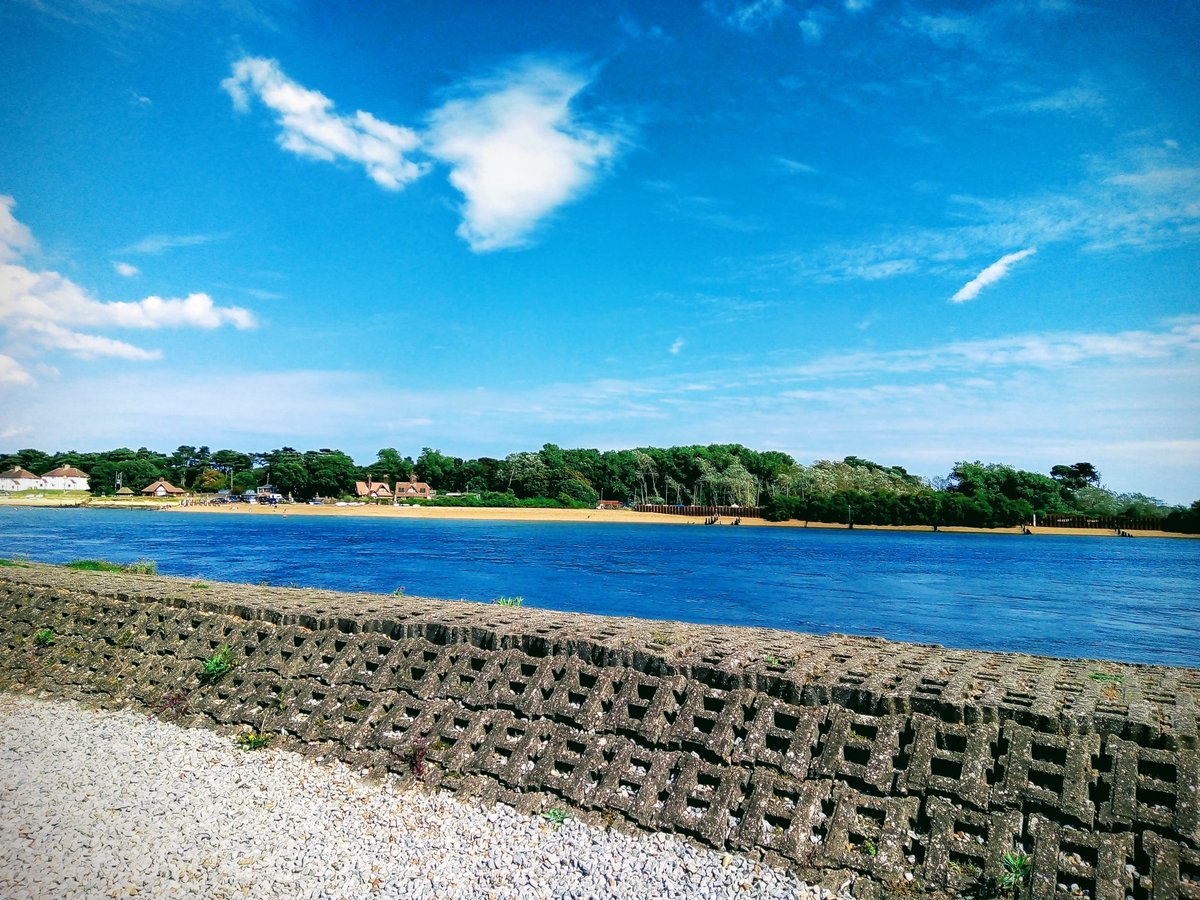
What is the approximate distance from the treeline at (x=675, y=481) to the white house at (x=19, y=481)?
11.2 metres

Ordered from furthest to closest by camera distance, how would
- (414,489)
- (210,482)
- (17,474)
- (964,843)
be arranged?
(210,482), (414,489), (17,474), (964,843)

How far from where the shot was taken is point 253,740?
28.2 feet

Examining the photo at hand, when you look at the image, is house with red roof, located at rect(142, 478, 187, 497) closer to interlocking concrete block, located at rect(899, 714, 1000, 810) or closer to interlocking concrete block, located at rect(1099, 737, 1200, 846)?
interlocking concrete block, located at rect(899, 714, 1000, 810)

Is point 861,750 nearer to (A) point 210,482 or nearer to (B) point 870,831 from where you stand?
(B) point 870,831

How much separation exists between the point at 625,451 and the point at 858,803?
16772cm

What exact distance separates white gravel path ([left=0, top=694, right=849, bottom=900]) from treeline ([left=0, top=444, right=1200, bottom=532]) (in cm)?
14468

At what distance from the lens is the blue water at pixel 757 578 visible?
31828mm

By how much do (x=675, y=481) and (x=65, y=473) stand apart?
144m

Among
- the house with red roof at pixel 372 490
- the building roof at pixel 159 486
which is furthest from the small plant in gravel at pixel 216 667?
the building roof at pixel 159 486

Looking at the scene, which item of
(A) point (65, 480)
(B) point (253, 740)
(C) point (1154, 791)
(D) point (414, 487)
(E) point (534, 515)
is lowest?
(E) point (534, 515)

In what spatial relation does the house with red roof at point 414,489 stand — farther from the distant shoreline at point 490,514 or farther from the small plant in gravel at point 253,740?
the small plant in gravel at point 253,740

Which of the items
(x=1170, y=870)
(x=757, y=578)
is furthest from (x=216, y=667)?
(x=757, y=578)

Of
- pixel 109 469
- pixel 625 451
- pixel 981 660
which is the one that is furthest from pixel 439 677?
pixel 109 469

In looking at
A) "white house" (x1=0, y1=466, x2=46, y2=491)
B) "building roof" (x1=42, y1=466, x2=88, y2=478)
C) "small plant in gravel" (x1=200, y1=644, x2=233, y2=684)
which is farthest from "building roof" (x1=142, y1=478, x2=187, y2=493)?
"small plant in gravel" (x1=200, y1=644, x2=233, y2=684)
